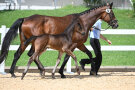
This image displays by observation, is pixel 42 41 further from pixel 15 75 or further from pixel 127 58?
pixel 127 58

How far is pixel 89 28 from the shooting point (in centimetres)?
1135

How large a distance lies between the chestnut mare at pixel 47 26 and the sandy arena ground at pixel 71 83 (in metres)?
0.70

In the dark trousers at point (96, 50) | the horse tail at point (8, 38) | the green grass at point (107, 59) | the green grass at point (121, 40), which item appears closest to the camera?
A: the horse tail at point (8, 38)

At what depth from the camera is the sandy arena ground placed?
29.8 ft

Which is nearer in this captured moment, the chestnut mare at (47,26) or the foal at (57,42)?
the foal at (57,42)

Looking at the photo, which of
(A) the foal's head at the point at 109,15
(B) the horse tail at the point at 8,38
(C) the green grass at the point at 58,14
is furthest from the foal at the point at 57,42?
(C) the green grass at the point at 58,14

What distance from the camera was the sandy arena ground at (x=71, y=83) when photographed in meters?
9.08

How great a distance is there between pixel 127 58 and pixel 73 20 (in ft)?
21.5

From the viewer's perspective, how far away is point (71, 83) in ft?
32.1

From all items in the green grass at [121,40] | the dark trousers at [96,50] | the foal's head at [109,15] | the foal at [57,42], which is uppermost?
the foal's head at [109,15]

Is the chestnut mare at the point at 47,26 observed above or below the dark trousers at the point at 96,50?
above

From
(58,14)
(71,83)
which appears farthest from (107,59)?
(58,14)

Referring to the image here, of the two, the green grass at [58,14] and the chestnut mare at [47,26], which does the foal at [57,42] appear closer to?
the chestnut mare at [47,26]

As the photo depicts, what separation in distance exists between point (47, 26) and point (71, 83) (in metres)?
2.22
